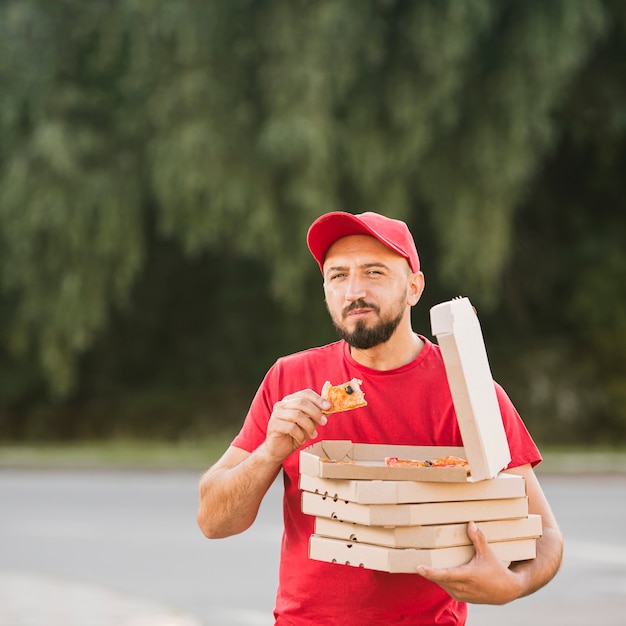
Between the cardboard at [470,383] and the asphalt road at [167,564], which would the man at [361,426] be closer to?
the cardboard at [470,383]

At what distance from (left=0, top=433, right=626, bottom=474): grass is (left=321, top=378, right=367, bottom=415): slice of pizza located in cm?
1400

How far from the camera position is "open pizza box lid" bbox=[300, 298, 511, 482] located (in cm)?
229

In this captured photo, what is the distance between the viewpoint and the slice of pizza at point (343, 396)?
255 centimetres

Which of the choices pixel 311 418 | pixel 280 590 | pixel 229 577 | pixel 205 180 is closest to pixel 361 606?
pixel 280 590

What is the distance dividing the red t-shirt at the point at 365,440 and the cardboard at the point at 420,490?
27cm

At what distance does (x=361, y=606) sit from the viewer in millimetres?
2615

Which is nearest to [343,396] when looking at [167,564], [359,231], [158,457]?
[359,231]

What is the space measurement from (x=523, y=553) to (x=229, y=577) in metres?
6.65

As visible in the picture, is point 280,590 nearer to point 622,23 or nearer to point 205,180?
point 205,180

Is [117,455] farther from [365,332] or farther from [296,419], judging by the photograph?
[296,419]

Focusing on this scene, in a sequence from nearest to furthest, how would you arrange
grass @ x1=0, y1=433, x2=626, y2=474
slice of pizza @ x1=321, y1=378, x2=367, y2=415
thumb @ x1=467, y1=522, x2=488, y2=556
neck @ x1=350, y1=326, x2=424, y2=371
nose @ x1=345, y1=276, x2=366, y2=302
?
thumb @ x1=467, y1=522, x2=488, y2=556, slice of pizza @ x1=321, y1=378, x2=367, y2=415, nose @ x1=345, y1=276, x2=366, y2=302, neck @ x1=350, y1=326, x2=424, y2=371, grass @ x1=0, y1=433, x2=626, y2=474

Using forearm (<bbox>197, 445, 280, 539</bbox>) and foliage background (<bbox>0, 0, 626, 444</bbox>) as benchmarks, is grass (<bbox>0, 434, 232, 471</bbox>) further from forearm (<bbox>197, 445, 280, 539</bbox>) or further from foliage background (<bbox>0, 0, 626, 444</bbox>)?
forearm (<bbox>197, 445, 280, 539</bbox>)

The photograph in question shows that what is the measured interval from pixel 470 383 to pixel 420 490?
0.24 metres

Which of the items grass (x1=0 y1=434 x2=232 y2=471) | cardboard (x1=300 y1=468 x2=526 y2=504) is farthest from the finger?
grass (x1=0 y1=434 x2=232 y2=471)
